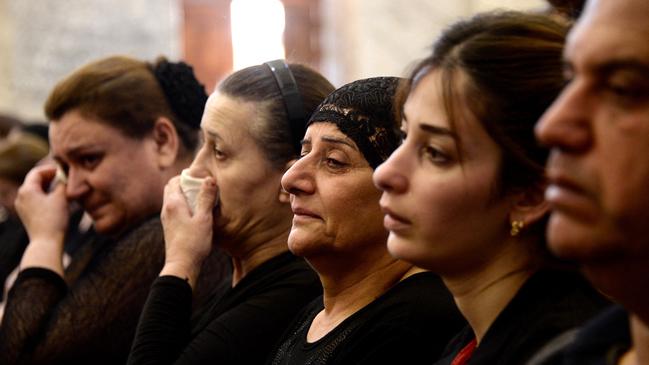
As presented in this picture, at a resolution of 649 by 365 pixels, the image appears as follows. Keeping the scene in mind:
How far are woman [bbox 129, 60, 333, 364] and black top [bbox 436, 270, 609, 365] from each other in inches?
36.0

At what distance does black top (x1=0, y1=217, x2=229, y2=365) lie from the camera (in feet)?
9.99

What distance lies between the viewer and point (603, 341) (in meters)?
1.35

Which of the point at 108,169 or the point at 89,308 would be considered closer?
the point at 89,308

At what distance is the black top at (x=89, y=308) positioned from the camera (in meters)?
3.04

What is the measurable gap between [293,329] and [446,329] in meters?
0.45

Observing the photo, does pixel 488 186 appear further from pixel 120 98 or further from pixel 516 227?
pixel 120 98

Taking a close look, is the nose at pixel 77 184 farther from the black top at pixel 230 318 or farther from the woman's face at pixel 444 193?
the woman's face at pixel 444 193

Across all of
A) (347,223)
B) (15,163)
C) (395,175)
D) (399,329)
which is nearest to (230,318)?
(347,223)

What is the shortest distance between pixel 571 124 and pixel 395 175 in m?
0.46

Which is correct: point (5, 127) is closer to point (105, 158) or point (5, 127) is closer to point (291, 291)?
point (105, 158)

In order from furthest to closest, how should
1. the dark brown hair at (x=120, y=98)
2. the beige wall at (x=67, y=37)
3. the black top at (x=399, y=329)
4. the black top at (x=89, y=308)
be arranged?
the beige wall at (x=67, y=37) < the dark brown hair at (x=120, y=98) < the black top at (x=89, y=308) < the black top at (x=399, y=329)

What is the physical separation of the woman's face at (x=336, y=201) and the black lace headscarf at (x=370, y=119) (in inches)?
0.7

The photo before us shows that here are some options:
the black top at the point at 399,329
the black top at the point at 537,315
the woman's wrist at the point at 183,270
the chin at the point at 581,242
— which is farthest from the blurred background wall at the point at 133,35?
the chin at the point at 581,242

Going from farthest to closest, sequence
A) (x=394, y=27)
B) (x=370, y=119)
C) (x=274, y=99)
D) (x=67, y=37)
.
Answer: (x=394, y=27), (x=67, y=37), (x=274, y=99), (x=370, y=119)
